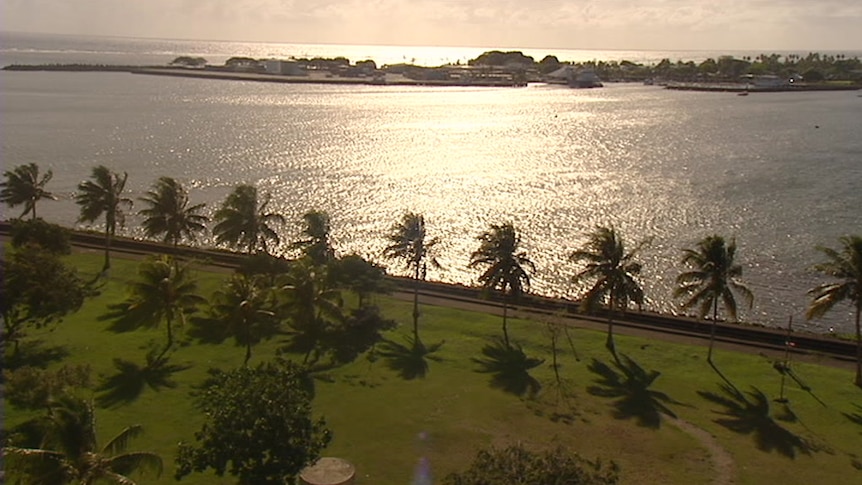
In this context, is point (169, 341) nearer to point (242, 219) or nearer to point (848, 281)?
point (242, 219)

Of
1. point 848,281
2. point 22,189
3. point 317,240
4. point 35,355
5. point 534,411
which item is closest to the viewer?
point 534,411

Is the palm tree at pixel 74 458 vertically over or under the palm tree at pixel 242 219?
under

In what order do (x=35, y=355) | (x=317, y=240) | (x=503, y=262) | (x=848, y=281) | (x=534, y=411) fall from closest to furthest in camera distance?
1. (x=534, y=411)
2. (x=35, y=355)
3. (x=848, y=281)
4. (x=503, y=262)
5. (x=317, y=240)

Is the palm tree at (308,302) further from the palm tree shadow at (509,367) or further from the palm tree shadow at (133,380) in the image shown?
the palm tree shadow at (509,367)

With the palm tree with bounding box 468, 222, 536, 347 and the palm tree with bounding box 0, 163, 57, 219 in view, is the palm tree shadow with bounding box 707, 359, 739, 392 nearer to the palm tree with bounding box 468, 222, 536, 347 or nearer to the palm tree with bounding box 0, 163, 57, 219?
the palm tree with bounding box 468, 222, 536, 347

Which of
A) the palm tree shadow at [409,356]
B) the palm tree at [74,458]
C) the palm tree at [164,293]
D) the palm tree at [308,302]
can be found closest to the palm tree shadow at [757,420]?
the palm tree shadow at [409,356]

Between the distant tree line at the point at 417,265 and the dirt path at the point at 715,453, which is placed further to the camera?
the distant tree line at the point at 417,265

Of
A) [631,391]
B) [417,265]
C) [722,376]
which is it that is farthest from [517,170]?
[631,391]
